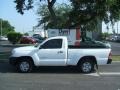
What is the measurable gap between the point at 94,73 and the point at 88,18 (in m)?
10.3

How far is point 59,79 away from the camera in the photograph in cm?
1386

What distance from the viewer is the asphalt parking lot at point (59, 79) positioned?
1179 cm

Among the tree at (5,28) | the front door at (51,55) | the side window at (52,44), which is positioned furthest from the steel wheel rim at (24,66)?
the tree at (5,28)

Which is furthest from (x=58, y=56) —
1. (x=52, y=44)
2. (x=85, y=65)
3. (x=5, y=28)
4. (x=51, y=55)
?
(x=5, y=28)

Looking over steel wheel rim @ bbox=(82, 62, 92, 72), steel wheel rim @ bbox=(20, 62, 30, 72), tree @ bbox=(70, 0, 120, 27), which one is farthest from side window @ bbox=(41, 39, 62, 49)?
tree @ bbox=(70, 0, 120, 27)

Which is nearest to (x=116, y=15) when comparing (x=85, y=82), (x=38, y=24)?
(x=85, y=82)

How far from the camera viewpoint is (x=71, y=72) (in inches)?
642

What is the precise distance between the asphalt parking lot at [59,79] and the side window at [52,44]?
1223 millimetres

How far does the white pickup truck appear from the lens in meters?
15.9

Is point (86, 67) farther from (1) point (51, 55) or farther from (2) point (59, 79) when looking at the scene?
(2) point (59, 79)

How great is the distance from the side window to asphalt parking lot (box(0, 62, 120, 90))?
48.2 inches

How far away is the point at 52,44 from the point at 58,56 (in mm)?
652

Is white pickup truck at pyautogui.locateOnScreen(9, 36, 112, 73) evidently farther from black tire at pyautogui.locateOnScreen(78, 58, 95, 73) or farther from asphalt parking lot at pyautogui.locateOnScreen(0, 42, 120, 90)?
asphalt parking lot at pyautogui.locateOnScreen(0, 42, 120, 90)

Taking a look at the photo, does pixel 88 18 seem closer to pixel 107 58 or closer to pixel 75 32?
pixel 75 32
